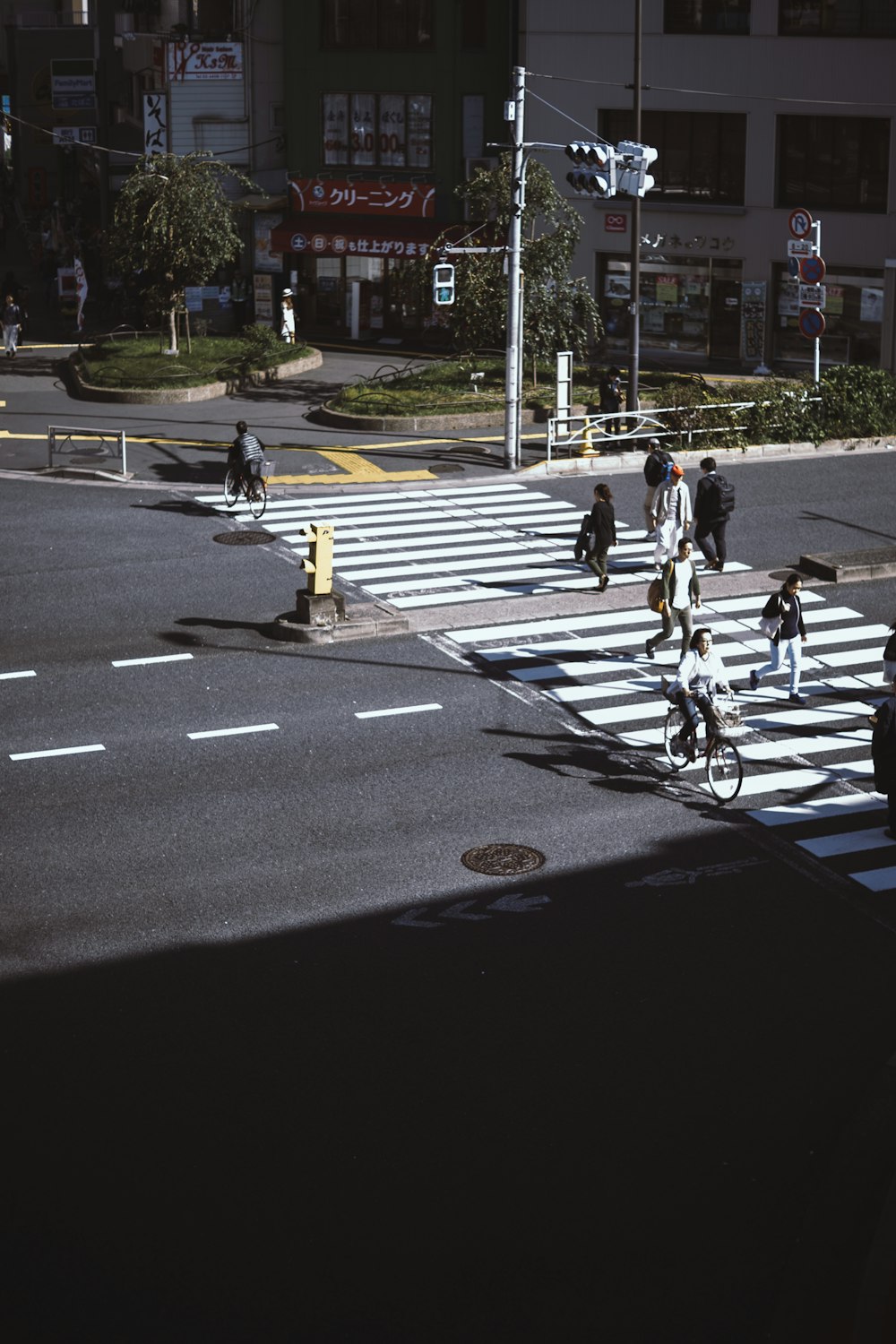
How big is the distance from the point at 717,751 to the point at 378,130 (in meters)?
35.4

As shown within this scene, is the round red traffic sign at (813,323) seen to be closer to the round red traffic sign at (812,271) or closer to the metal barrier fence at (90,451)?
the round red traffic sign at (812,271)

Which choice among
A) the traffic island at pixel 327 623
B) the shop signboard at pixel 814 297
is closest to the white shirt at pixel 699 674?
the traffic island at pixel 327 623

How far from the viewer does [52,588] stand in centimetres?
2369

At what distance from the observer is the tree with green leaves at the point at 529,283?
122 feet

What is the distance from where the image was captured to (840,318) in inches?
1710

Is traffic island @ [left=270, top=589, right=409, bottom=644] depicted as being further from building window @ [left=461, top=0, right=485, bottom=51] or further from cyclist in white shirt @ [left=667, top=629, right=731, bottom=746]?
building window @ [left=461, top=0, right=485, bottom=51]

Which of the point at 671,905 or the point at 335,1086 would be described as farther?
the point at 671,905

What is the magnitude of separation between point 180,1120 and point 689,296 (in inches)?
1504

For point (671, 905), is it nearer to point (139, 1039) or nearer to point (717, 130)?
point (139, 1039)

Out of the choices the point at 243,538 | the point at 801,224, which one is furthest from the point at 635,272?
the point at 243,538

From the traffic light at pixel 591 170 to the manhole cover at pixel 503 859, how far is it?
52.4 ft

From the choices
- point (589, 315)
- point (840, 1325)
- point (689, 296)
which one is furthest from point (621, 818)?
point (689, 296)

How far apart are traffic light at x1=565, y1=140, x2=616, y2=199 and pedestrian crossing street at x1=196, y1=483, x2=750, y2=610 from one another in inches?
215

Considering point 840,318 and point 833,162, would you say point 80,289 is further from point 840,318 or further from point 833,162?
point 840,318
